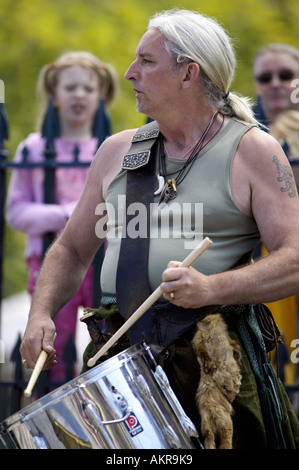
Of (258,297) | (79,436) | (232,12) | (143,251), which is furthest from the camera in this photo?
(232,12)

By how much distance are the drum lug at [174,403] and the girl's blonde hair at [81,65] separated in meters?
3.17

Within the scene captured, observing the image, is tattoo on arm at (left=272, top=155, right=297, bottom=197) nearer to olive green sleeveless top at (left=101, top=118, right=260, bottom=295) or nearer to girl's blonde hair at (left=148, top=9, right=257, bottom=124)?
olive green sleeveless top at (left=101, top=118, right=260, bottom=295)

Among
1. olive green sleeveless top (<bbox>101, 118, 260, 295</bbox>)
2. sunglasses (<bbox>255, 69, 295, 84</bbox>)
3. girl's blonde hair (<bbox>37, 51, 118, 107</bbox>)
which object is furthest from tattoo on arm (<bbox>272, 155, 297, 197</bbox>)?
girl's blonde hair (<bbox>37, 51, 118, 107</bbox>)

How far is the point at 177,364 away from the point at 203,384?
11 centimetres

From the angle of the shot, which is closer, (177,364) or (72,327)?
(177,364)

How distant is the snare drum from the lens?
228cm

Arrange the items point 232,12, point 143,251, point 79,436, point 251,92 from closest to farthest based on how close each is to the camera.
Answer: point 79,436, point 143,251, point 251,92, point 232,12

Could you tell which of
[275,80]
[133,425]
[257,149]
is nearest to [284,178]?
[257,149]

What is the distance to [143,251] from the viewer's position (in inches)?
106

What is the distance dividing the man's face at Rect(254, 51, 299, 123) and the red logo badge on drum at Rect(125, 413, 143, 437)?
2.95m

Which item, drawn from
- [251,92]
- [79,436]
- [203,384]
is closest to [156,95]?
[203,384]

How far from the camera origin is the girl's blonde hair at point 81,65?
5.20m
